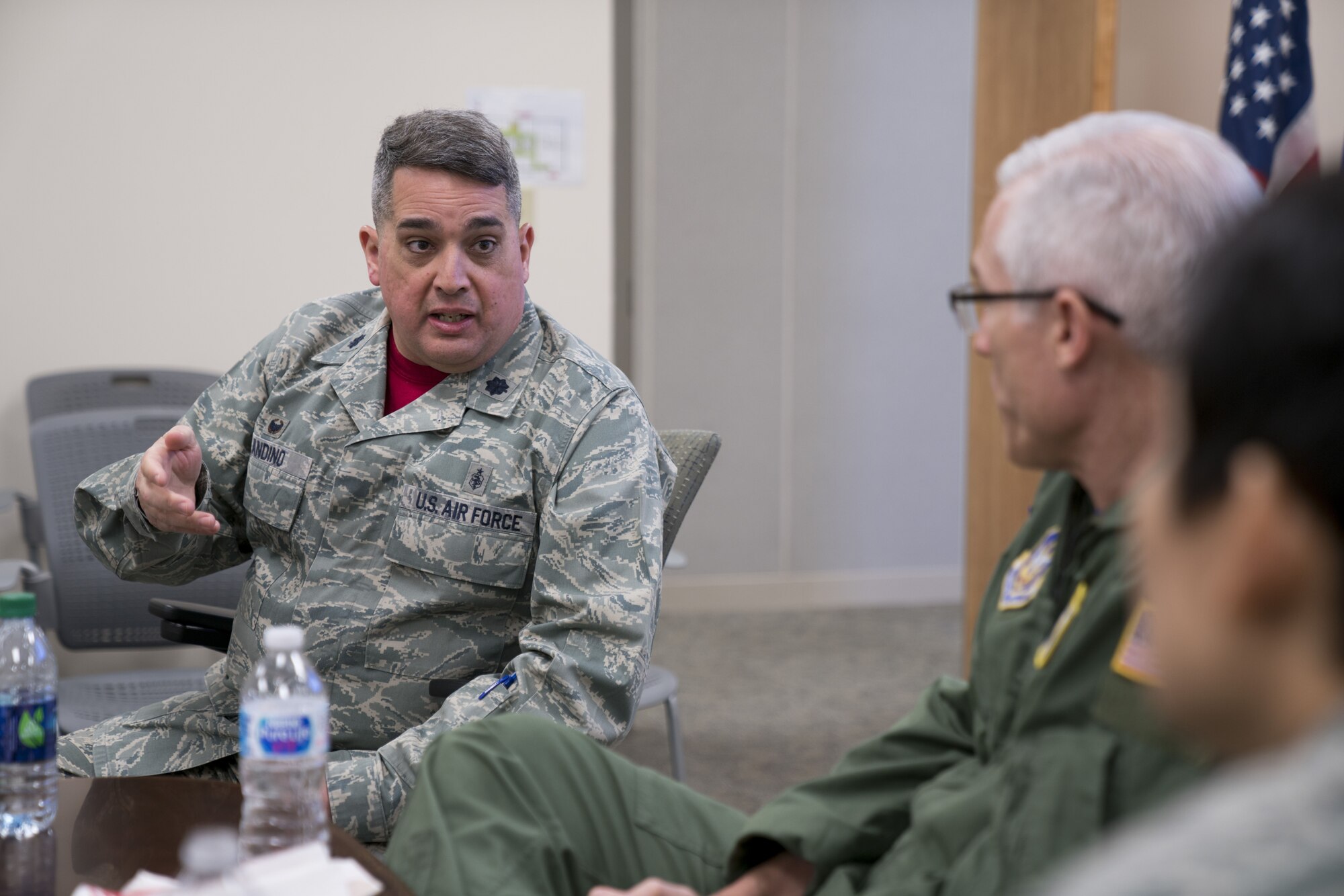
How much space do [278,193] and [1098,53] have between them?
2.16 meters

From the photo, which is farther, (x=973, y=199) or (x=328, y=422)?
(x=973, y=199)

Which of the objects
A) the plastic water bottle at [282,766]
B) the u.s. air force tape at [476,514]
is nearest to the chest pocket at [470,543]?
the u.s. air force tape at [476,514]

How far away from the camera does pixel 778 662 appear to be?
4586mm

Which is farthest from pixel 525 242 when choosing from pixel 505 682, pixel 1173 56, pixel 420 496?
pixel 1173 56

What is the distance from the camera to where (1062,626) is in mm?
1124

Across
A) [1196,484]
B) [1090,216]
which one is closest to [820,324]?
[1090,216]

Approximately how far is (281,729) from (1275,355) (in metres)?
0.89

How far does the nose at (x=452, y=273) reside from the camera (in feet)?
5.86

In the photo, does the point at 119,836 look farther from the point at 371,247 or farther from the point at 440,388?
the point at 371,247

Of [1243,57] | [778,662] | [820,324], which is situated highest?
[1243,57]

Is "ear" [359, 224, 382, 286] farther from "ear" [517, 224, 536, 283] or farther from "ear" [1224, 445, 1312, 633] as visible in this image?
"ear" [1224, 445, 1312, 633]

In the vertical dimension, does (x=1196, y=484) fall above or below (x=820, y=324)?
above

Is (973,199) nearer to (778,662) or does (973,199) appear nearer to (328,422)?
(778,662)

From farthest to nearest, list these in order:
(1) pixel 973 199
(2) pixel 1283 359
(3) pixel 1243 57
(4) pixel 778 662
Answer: (4) pixel 778 662
(1) pixel 973 199
(3) pixel 1243 57
(2) pixel 1283 359
